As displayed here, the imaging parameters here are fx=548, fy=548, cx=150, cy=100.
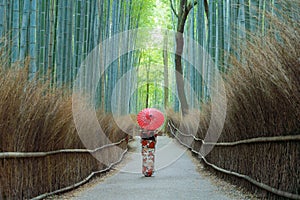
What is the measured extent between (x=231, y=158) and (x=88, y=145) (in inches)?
80.7

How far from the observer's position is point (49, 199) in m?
5.70

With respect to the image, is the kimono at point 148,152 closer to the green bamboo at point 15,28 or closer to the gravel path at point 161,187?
the gravel path at point 161,187

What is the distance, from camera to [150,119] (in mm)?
8984

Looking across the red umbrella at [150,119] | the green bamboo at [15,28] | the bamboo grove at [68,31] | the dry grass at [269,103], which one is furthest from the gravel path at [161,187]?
the green bamboo at [15,28]

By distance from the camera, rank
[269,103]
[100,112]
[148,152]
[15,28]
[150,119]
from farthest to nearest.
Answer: [100,112]
[150,119]
[148,152]
[15,28]
[269,103]

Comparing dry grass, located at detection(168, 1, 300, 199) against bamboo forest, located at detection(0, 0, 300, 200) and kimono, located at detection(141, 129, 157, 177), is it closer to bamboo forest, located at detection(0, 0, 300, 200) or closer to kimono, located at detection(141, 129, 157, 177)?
bamboo forest, located at detection(0, 0, 300, 200)

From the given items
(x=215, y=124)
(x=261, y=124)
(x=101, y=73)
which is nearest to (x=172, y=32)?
(x=101, y=73)

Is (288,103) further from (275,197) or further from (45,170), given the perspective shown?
(45,170)

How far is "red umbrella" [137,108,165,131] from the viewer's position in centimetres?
887

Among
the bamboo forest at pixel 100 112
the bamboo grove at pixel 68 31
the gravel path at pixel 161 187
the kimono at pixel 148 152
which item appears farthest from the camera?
the kimono at pixel 148 152

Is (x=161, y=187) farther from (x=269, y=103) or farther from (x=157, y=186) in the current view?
(x=269, y=103)

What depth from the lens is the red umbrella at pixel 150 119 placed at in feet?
29.1

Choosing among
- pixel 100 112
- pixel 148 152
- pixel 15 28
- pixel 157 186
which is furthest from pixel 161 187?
pixel 15 28

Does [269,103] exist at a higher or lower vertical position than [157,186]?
higher
